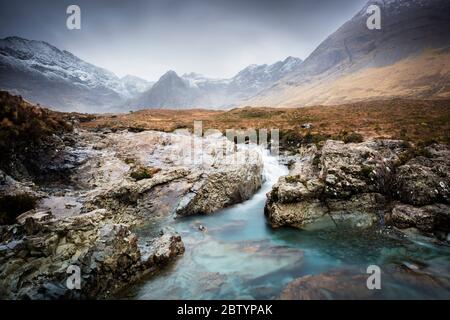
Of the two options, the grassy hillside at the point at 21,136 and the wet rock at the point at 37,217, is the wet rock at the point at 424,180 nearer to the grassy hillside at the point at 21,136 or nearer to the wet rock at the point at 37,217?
the wet rock at the point at 37,217

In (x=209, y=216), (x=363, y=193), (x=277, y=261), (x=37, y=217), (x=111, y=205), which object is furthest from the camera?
(x=209, y=216)

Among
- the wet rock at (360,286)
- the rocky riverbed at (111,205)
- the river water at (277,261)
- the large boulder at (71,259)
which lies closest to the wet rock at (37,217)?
the rocky riverbed at (111,205)

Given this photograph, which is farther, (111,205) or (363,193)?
(111,205)

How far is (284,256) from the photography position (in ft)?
43.4

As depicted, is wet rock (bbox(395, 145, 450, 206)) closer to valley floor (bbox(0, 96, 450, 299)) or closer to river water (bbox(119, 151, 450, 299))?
valley floor (bbox(0, 96, 450, 299))

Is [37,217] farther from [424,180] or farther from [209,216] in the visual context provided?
[424,180]

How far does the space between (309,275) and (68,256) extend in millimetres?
9241

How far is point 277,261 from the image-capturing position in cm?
1280

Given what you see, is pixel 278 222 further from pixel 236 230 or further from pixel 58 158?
pixel 58 158

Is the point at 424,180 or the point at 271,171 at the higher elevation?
the point at 424,180

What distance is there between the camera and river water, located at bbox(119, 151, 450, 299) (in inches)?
413

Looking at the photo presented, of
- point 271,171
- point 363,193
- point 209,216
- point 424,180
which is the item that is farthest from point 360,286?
point 271,171

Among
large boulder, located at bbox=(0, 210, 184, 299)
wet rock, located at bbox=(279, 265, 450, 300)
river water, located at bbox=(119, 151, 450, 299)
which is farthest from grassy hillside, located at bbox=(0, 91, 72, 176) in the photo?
wet rock, located at bbox=(279, 265, 450, 300)
